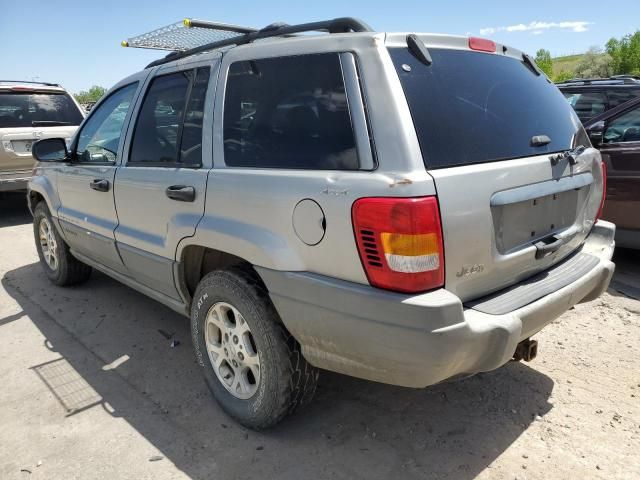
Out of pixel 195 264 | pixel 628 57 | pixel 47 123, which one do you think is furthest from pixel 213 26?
pixel 628 57

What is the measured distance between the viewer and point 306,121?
7.57 ft

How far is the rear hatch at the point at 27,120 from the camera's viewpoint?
7.61 meters

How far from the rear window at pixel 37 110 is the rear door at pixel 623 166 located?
770 centimetres

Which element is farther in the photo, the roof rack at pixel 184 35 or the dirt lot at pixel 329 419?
the roof rack at pixel 184 35

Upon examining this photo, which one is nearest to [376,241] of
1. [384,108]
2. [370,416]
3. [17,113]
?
[384,108]

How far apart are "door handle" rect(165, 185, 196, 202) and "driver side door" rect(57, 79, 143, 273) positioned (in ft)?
2.94

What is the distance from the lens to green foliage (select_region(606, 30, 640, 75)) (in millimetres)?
55719

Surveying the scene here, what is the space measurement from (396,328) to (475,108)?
1.10 metres

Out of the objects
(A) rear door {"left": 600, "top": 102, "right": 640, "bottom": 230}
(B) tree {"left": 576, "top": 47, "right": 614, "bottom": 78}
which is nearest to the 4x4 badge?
(A) rear door {"left": 600, "top": 102, "right": 640, "bottom": 230}

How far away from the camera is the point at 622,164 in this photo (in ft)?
15.6

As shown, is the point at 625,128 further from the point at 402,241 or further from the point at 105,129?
the point at 105,129

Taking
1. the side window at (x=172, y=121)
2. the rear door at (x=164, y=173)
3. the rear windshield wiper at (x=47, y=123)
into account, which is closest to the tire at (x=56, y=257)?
the rear door at (x=164, y=173)

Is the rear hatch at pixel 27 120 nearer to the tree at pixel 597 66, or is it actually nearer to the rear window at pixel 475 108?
the rear window at pixel 475 108

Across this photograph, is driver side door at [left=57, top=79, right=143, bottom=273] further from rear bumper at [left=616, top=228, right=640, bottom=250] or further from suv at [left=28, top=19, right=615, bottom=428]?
rear bumper at [left=616, top=228, right=640, bottom=250]
